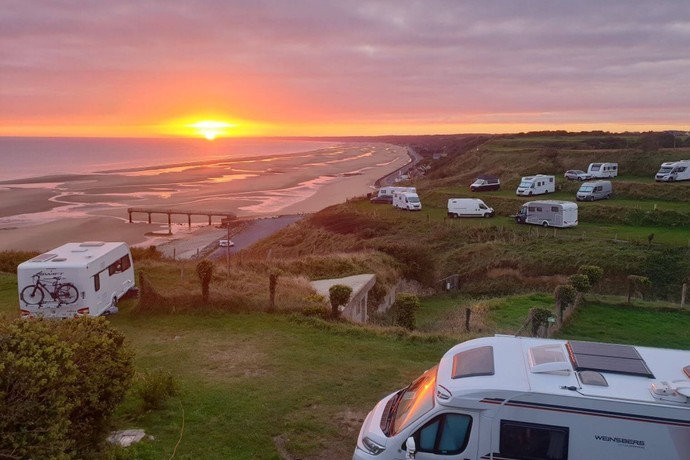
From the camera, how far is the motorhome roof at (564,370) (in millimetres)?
6298

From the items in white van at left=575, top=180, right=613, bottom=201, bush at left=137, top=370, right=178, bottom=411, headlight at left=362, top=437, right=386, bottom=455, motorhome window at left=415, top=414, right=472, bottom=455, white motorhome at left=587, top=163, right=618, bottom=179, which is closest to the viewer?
motorhome window at left=415, top=414, right=472, bottom=455

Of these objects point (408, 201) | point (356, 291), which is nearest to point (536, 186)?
point (408, 201)

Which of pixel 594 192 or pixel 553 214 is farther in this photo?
pixel 594 192

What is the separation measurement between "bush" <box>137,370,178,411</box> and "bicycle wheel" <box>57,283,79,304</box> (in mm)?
6192

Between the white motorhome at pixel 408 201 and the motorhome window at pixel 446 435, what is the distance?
41.6 metres

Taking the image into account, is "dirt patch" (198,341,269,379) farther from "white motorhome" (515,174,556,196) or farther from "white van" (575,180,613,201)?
"white motorhome" (515,174,556,196)

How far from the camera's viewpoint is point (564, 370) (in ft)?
21.7

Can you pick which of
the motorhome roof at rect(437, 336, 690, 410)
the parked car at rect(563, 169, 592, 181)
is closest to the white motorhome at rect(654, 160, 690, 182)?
the parked car at rect(563, 169, 592, 181)

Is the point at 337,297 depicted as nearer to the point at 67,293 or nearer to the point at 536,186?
the point at 67,293

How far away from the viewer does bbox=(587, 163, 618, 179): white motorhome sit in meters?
53.3

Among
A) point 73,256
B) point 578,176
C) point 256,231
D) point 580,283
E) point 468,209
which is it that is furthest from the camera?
point 578,176

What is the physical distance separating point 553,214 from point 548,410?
108ft

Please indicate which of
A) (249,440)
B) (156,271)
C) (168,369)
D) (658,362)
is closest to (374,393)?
(249,440)

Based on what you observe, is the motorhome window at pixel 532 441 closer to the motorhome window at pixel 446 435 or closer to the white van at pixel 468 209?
the motorhome window at pixel 446 435
